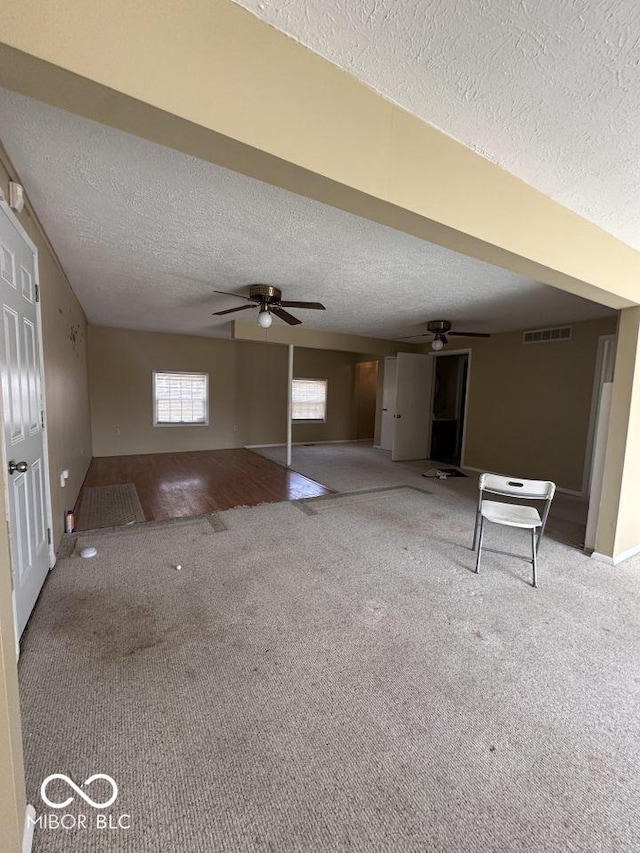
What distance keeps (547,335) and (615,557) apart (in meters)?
3.35

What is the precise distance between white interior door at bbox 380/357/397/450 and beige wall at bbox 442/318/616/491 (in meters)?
1.83

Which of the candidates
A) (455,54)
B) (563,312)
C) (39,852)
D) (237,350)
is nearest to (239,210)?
(455,54)

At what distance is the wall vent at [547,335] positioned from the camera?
4.87m

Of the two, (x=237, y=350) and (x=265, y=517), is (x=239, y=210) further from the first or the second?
(x=237, y=350)

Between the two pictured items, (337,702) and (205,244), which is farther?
(205,244)

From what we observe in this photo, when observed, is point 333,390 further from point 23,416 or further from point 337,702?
point 337,702

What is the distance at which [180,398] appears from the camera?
701 cm

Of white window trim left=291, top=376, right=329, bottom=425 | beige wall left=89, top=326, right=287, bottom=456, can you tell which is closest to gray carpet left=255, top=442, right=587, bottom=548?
white window trim left=291, top=376, right=329, bottom=425

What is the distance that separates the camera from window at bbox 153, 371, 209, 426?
6.80 metres

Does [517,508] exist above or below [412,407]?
below

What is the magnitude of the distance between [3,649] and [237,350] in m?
6.87

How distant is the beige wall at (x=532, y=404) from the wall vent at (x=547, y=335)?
62mm

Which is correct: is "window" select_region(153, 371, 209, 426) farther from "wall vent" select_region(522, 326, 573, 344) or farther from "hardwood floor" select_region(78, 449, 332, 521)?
"wall vent" select_region(522, 326, 573, 344)

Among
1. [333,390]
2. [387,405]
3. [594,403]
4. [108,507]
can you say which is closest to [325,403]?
[333,390]
